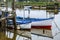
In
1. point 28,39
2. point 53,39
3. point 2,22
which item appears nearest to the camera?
point 2,22

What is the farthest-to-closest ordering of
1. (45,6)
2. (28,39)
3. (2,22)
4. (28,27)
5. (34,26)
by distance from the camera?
1. (45,6)
2. (34,26)
3. (28,27)
4. (28,39)
5. (2,22)

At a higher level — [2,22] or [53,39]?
[2,22]

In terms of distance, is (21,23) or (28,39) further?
(21,23)

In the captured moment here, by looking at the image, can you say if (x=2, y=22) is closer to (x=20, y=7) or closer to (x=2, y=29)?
(x=2, y=29)

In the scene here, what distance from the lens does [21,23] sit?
13828 millimetres

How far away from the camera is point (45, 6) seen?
3472 cm

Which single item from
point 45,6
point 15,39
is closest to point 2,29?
point 15,39

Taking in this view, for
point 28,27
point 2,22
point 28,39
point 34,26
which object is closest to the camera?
point 2,22

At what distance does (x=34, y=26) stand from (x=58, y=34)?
204 centimetres

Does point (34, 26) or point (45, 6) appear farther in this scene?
point (45, 6)

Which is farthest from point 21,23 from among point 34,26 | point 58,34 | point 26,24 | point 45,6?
point 45,6

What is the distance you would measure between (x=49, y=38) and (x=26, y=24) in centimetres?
199

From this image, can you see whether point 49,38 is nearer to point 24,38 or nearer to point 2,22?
point 24,38

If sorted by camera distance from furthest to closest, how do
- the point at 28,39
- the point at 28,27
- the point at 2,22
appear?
the point at 28,27
the point at 28,39
the point at 2,22
